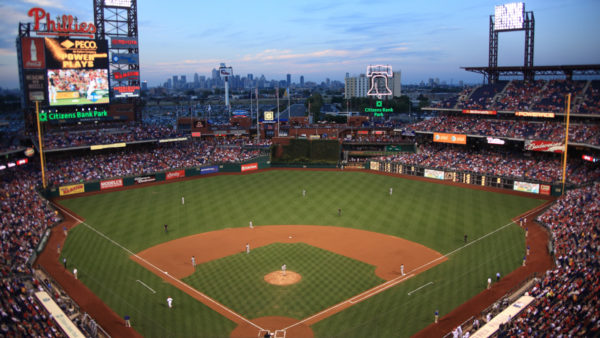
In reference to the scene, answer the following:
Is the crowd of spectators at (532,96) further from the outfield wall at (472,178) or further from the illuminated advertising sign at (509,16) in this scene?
the outfield wall at (472,178)

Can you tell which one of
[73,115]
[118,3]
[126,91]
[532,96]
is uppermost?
[118,3]

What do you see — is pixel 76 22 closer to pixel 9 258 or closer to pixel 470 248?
pixel 9 258

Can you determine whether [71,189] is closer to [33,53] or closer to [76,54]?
[33,53]

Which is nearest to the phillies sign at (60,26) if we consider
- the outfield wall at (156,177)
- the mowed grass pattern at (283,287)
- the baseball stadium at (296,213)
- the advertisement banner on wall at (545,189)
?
the baseball stadium at (296,213)

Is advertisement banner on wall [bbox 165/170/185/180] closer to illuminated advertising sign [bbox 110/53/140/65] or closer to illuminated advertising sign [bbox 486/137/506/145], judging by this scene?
illuminated advertising sign [bbox 110/53/140/65]

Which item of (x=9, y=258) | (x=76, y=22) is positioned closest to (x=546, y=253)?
(x=9, y=258)

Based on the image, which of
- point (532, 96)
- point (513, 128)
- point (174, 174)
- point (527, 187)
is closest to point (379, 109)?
point (513, 128)

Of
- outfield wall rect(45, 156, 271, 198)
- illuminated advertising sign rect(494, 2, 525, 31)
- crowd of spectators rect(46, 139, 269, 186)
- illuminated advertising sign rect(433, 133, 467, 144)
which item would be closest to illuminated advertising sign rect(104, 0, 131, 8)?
crowd of spectators rect(46, 139, 269, 186)
